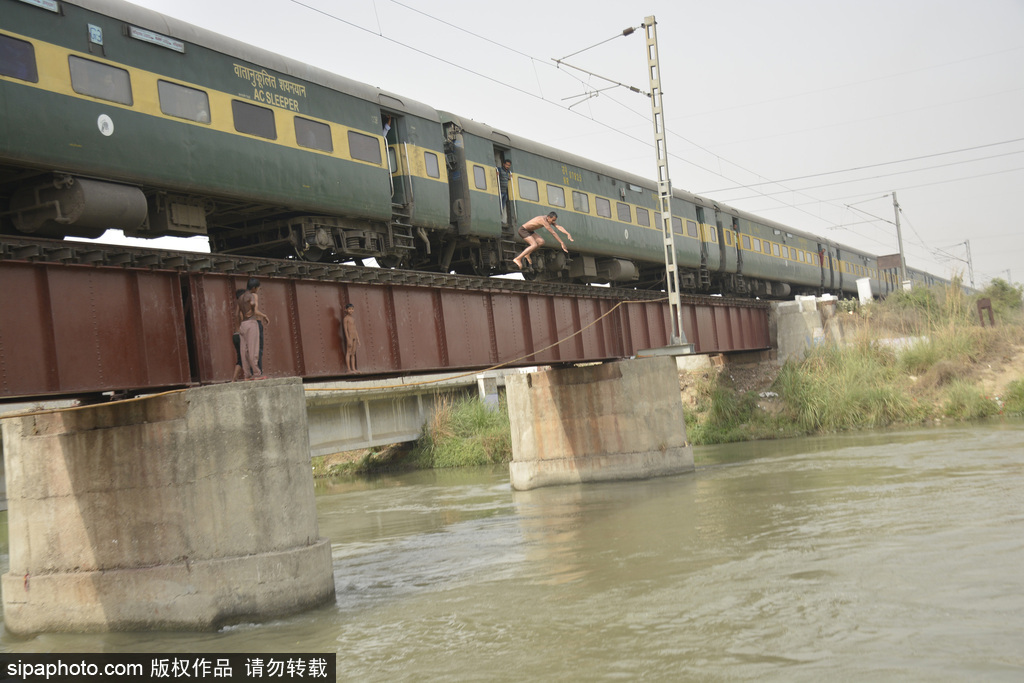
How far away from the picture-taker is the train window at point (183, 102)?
1219 cm

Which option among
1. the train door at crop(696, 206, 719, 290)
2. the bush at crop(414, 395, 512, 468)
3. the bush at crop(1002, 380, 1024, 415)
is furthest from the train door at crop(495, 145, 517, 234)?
the bush at crop(1002, 380, 1024, 415)

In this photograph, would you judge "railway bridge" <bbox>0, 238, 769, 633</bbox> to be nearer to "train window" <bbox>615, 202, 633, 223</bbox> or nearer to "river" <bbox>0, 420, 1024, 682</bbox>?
"river" <bbox>0, 420, 1024, 682</bbox>

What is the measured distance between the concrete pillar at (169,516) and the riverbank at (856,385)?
22834 mm

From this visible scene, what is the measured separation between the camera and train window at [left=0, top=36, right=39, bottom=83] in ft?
33.7

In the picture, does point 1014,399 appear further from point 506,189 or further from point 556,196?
point 506,189

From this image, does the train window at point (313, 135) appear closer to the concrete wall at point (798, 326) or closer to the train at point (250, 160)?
the train at point (250, 160)

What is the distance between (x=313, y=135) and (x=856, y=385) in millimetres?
22055

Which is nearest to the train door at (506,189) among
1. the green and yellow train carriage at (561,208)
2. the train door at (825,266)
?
the green and yellow train carriage at (561,208)

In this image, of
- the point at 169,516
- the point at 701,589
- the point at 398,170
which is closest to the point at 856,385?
the point at 398,170

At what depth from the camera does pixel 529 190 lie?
68.8 feet

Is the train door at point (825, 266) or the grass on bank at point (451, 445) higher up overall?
the train door at point (825, 266)

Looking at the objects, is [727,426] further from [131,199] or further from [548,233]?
[131,199]

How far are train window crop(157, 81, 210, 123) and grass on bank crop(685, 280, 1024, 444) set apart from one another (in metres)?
23.2

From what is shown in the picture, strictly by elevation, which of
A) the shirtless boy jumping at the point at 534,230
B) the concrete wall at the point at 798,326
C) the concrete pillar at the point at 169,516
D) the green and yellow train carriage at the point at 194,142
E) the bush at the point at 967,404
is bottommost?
the bush at the point at 967,404
